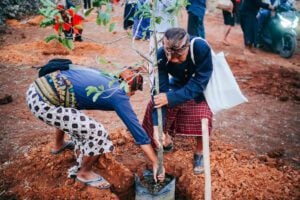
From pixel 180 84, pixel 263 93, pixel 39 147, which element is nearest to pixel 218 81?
pixel 180 84

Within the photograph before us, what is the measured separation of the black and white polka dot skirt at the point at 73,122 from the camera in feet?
8.49

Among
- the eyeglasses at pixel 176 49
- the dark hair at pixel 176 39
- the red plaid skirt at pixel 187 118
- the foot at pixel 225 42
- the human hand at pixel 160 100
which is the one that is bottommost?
the foot at pixel 225 42

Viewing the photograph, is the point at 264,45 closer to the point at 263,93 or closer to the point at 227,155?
the point at 263,93

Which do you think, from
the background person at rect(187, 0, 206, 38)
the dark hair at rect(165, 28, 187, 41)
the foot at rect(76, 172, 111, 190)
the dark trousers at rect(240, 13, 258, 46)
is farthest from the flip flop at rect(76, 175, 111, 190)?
the dark trousers at rect(240, 13, 258, 46)

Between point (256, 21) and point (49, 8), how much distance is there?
6.29 meters

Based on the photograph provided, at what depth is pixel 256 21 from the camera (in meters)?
7.20

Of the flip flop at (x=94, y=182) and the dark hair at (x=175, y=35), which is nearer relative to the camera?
the dark hair at (x=175, y=35)

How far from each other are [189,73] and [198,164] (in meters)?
0.90

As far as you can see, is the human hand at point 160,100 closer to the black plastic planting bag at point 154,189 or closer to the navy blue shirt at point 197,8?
the black plastic planting bag at point 154,189

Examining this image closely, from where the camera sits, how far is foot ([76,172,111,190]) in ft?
9.52

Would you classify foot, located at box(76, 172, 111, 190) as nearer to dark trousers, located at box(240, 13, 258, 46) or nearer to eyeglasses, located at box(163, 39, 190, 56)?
eyeglasses, located at box(163, 39, 190, 56)

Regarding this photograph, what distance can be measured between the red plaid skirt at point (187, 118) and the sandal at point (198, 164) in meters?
0.26

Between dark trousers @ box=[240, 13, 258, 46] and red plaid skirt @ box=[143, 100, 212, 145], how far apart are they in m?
4.72

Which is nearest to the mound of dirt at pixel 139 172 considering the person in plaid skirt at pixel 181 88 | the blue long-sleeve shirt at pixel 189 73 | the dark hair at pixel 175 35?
the person in plaid skirt at pixel 181 88
